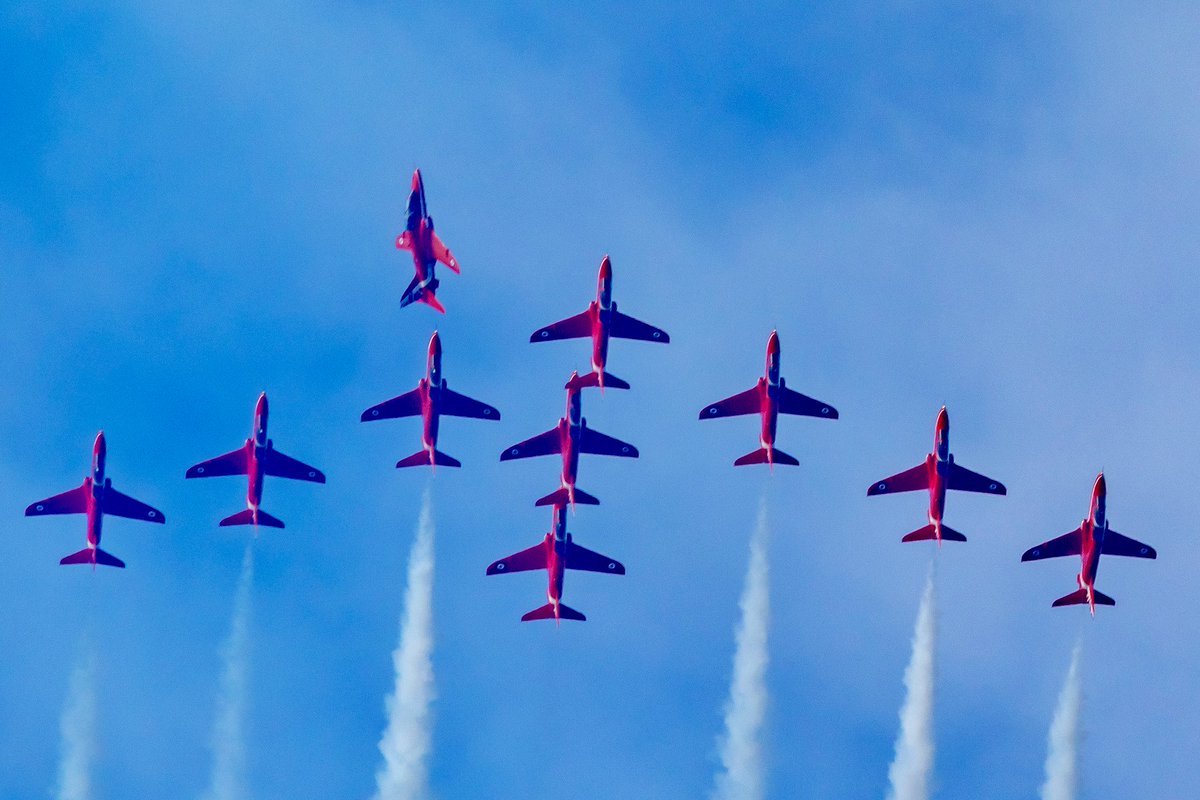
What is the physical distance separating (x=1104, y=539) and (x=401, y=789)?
1700 inches

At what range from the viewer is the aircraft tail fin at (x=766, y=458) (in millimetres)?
118750

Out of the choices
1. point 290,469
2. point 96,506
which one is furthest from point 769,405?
point 96,506

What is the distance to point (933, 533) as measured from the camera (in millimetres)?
116688

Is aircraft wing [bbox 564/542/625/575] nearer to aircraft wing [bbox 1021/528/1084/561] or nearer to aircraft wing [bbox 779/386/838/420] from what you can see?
aircraft wing [bbox 779/386/838/420]

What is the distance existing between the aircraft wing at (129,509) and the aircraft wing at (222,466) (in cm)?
344

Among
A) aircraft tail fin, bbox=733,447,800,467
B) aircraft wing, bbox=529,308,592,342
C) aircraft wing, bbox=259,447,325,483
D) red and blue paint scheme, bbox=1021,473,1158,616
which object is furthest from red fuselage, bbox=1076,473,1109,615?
aircraft wing, bbox=259,447,325,483

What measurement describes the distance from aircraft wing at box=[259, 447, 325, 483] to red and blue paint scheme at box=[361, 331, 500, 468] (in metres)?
4.99

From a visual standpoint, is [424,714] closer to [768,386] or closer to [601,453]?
[601,453]

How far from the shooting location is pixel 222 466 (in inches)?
4975

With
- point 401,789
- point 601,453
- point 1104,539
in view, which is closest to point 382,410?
point 601,453

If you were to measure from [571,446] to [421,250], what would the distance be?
50.1 feet

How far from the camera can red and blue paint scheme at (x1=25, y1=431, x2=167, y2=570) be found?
119188 millimetres

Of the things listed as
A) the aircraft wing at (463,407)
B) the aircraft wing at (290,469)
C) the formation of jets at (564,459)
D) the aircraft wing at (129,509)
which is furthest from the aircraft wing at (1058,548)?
the aircraft wing at (129,509)

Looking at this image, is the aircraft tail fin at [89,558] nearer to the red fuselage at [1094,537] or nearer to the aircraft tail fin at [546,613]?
the aircraft tail fin at [546,613]
